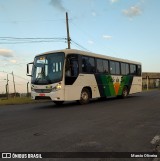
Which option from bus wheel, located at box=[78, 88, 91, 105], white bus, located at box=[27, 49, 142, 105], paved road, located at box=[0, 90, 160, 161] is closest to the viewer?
paved road, located at box=[0, 90, 160, 161]

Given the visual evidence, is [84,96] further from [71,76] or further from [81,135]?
[81,135]

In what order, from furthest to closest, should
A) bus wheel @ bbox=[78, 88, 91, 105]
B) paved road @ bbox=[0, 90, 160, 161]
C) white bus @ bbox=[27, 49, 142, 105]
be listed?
bus wheel @ bbox=[78, 88, 91, 105] → white bus @ bbox=[27, 49, 142, 105] → paved road @ bbox=[0, 90, 160, 161]

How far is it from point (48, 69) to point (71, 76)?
4.51 ft

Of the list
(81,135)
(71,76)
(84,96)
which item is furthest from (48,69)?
(81,135)

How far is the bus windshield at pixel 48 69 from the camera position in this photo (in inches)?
721

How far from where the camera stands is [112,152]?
692 centimetres

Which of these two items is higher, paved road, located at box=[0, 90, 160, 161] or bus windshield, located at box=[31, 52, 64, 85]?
bus windshield, located at box=[31, 52, 64, 85]

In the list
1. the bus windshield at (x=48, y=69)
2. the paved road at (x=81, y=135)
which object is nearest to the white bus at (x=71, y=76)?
the bus windshield at (x=48, y=69)

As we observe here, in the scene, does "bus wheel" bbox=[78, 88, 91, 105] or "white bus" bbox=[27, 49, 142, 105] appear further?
"bus wheel" bbox=[78, 88, 91, 105]

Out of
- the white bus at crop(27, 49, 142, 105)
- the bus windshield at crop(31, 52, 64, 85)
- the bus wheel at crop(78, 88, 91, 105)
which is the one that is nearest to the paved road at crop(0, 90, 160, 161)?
the white bus at crop(27, 49, 142, 105)

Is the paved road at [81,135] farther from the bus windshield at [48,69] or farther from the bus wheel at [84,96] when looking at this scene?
the bus wheel at [84,96]

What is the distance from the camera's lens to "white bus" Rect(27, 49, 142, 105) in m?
18.3

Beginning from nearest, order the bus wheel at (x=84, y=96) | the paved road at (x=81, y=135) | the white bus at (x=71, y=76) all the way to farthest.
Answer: the paved road at (x=81, y=135), the white bus at (x=71, y=76), the bus wheel at (x=84, y=96)

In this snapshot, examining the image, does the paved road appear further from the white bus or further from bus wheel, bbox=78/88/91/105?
bus wheel, bbox=78/88/91/105
